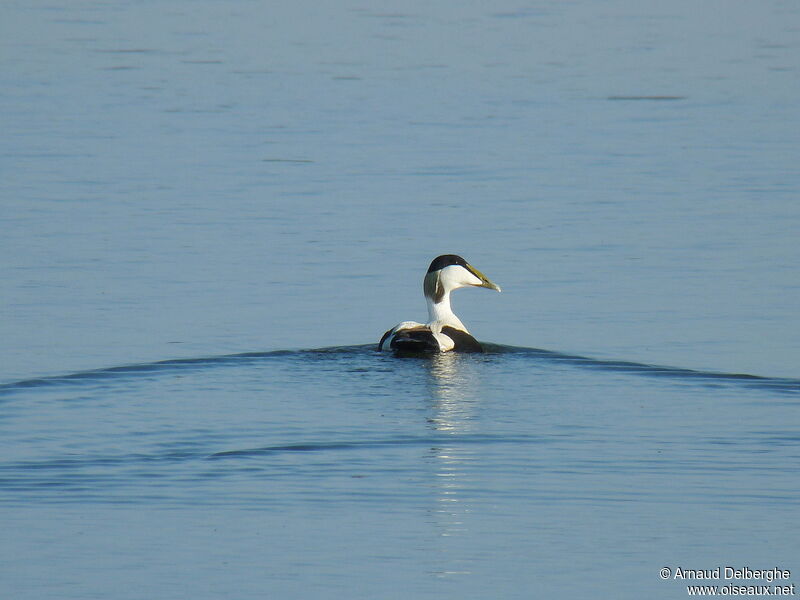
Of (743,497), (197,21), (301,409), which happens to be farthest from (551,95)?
(743,497)

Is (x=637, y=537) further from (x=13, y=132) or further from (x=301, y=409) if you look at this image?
(x=13, y=132)

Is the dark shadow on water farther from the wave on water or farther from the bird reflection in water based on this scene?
the wave on water

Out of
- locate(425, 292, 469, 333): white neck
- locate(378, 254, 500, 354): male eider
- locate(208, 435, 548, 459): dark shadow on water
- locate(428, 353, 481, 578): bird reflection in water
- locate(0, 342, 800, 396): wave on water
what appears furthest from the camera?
locate(425, 292, 469, 333): white neck

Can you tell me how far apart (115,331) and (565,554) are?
6529 millimetres

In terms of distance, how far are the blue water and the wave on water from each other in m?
0.04

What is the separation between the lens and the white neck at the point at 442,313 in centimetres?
1387

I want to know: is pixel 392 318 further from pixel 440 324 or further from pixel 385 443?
pixel 385 443

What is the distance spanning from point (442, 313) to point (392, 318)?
666 mm

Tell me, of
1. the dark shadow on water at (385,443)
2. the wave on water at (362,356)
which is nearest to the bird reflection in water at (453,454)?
the dark shadow on water at (385,443)

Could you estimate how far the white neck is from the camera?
45.5ft

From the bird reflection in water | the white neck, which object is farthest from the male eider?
the bird reflection in water

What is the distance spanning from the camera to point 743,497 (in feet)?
29.9

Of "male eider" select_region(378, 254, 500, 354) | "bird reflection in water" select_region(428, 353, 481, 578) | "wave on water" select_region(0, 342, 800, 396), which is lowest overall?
"bird reflection in water" select_region(428, 353, 481, 578)

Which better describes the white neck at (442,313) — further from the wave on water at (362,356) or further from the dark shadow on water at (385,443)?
the dark shadow on water at (385,443)
